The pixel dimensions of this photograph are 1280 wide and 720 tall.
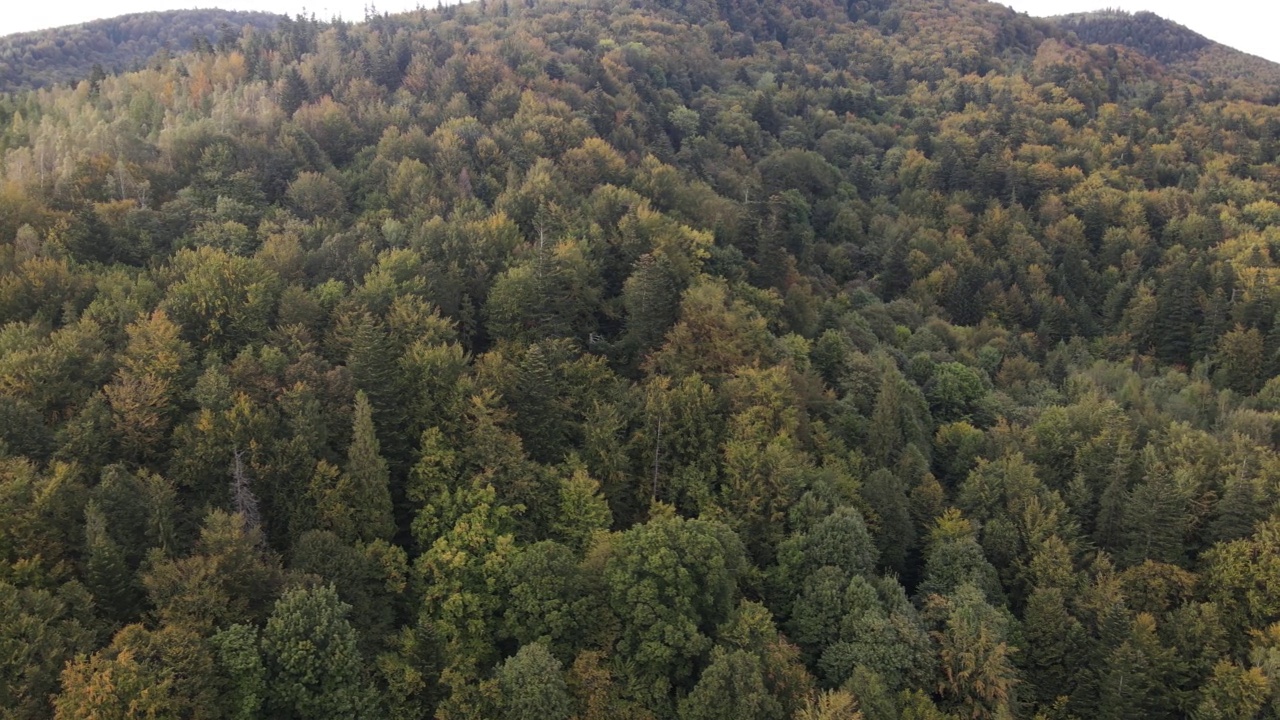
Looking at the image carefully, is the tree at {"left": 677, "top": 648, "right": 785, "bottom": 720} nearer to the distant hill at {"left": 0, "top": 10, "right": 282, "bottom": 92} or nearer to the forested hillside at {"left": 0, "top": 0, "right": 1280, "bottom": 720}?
the forested hillside at {"left": 0, "top": 0, "right": 1280, "bottom": 720}

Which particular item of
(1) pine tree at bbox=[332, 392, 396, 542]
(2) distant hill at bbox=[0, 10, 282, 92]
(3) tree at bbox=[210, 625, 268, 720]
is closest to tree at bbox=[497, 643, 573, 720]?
(3) tree at bbox=[210, 625, 268, 720]

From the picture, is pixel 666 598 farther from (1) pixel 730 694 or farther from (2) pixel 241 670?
(2) pixel 241 670

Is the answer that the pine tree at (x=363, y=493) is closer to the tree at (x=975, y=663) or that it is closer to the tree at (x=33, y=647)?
the tree at (x=33, y=647)

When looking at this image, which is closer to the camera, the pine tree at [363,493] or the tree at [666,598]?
A: the tree at [666,598]

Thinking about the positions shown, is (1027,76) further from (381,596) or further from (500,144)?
(381,596)

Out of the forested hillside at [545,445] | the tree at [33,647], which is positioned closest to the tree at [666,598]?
the forested hillside at [545,445]

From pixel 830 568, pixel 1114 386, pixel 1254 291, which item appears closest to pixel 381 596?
pixel 830 568

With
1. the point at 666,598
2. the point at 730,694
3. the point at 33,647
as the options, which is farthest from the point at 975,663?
the point at 33,647
